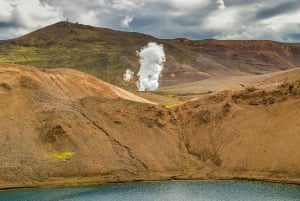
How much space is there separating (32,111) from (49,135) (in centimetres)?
724

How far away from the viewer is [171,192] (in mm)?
68750

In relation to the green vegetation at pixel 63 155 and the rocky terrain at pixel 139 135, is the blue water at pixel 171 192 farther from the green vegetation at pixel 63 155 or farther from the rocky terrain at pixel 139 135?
the green vegetation at pixel 63 155

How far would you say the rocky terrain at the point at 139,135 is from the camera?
77812mm

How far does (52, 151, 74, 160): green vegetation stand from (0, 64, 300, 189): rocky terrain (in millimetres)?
164

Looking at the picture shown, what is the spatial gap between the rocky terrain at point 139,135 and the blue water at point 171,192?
140 inches

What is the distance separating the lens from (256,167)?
77.4 meters

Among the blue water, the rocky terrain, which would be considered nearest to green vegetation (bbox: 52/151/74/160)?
the rocky terrain

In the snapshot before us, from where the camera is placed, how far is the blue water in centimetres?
6348

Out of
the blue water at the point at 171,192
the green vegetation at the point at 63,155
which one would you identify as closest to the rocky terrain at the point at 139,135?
the green vegetation at the point at 63,155

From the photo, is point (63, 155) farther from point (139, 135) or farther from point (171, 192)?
point (171, 192)

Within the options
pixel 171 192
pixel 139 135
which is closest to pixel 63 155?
pixel 139 135

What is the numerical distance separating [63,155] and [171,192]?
2166cm

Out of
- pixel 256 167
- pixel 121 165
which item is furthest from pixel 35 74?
pixel 256 167

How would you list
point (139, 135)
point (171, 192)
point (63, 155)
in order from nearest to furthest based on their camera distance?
point (171, 192), point (63, 155), point (139, 135)
